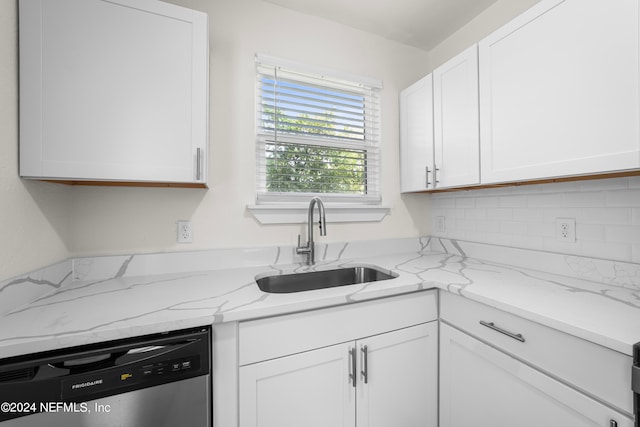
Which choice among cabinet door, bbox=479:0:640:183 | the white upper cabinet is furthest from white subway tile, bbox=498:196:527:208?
the white upper cabinet

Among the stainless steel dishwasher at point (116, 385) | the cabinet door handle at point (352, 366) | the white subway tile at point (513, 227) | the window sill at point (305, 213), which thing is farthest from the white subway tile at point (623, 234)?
the stainless steel dishwasher at point (116, 385)

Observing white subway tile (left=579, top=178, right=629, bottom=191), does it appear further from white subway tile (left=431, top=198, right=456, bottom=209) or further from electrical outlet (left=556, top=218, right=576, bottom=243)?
white subway tile (left=431, top=198, right=456, bottom=209)

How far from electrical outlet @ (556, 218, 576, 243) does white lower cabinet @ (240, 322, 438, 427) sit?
0.77 meters

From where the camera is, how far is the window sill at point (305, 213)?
168cm

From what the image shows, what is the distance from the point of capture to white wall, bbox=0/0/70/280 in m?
0.93

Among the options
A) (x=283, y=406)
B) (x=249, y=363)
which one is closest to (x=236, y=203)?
(x=249, y=363)

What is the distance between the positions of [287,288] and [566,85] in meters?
1.55

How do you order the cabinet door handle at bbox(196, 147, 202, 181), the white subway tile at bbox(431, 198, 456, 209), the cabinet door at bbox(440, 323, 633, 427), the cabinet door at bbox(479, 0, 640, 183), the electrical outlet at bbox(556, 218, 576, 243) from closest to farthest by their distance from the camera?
the cabinet door at bbox(440, 323, 633, 427) < the cabinet door at bbox(479, 0, 640, 183) < the cabinet door handle at bbox(196, 147, 202, 181) < the electrical outlet at bbox(556, 218, 576, 243) < the white subway tile at bbox(431, 198, 456, 209)

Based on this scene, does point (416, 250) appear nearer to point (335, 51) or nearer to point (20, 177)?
point (335, 51)

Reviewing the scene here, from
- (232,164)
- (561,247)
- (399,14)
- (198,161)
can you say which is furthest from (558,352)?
(399,14)

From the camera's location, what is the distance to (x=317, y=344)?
1.10m

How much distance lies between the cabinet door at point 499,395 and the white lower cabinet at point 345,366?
0.08 meters

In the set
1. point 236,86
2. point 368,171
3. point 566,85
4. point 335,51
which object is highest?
point 335,51

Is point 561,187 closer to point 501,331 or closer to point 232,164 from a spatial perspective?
point 501,331
